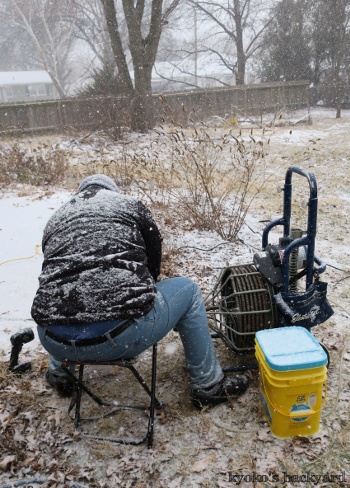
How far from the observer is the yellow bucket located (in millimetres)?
2219

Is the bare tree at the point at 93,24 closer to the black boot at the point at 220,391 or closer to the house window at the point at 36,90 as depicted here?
the house window at the point at 36,90

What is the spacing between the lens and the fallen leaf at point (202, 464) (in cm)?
230

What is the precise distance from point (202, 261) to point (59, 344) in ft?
9.09

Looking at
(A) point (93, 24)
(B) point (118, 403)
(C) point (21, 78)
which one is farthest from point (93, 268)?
(C) point (21, 78)

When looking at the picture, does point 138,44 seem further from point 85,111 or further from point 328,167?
point 328,167

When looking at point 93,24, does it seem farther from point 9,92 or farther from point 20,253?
point 20,253

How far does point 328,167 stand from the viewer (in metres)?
8.91

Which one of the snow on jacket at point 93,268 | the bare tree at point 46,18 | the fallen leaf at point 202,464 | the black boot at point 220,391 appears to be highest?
the bare tree at point 46,18

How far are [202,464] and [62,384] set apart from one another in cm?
108

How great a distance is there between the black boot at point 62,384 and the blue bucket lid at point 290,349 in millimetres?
1319

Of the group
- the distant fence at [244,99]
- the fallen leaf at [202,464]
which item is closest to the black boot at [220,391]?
the fallen leaf at [202,464]

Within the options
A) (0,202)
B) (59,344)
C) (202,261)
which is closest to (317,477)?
(59,344)

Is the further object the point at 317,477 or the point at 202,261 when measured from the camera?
the point at 202,261

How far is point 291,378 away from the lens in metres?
2.22
